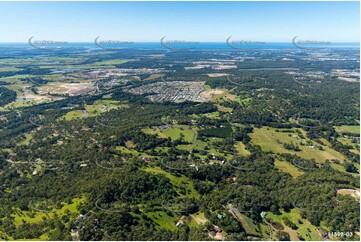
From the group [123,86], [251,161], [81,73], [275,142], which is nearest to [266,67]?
[123,86]

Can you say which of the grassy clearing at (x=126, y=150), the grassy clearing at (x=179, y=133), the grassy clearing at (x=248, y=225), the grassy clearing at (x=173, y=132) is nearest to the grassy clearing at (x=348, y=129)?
the grassy clearing at (x=179, y=133)

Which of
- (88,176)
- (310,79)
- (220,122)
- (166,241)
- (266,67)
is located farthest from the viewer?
(266,67)

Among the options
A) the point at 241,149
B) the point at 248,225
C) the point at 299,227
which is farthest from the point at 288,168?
the point at 248,225

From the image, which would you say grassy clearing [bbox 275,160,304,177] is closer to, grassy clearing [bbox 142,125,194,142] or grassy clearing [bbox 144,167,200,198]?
grassy clearing [bbox 144,167,200,198]

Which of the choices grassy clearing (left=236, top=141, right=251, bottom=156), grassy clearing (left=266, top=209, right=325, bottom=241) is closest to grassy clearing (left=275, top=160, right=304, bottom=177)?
grassy clearing (left=236, top=141, right=251, bottom=156)

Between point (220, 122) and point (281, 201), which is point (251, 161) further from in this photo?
point (220, 122)

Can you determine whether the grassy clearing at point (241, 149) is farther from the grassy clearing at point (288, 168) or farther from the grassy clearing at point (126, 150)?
the grassy clearing at point (126, 150)

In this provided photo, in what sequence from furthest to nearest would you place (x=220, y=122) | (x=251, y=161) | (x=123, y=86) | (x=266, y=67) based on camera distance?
(x=266, y=67) → (x=123, y=86) → (x=220, y=122) → (x=251, y=161)
